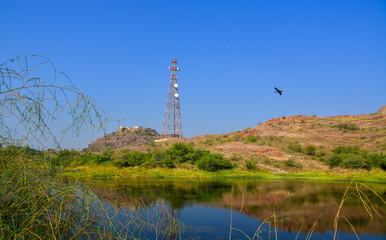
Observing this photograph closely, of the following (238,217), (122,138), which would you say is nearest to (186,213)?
(238,217)

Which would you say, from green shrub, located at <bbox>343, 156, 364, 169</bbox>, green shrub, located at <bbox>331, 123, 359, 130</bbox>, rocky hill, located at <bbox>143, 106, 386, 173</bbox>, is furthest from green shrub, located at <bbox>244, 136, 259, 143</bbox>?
green shrub, located at <bbox>331, 123, 359, 130</bbox>

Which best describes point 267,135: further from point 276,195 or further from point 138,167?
point 276,195

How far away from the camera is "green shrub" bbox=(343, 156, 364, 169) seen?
38681 millimetres

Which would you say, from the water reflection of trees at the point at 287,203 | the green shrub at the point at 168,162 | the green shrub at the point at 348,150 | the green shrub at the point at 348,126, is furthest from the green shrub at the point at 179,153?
the green shrub at the point at 348,126

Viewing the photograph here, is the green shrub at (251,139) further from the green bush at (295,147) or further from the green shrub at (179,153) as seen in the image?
the green shrub at (179,153)

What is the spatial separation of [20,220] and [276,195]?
68.7ft

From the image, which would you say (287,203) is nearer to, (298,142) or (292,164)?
(292,164)

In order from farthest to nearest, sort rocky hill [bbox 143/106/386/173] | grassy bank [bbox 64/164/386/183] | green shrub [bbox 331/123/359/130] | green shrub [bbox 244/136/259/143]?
1. green shrub [bbox 331/123/359/130]
2. green shrub [bbox 244/136/259/143]
3. rocky hill [bbox 143/106/386/173]
4. grassy bank [bbox 64/164/386/183]

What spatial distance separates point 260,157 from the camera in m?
47.9

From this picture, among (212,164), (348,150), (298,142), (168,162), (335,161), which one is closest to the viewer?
(212,164)

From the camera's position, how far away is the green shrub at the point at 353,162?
38681 mm

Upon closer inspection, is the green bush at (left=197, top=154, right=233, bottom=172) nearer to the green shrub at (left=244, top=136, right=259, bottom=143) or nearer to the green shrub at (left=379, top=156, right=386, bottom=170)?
the green shrub at (left=379, top=156, right=386, bottom=170)

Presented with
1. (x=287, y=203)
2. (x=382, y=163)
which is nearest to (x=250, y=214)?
(x=287, y=203)

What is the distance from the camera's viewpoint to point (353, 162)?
39.3 m
